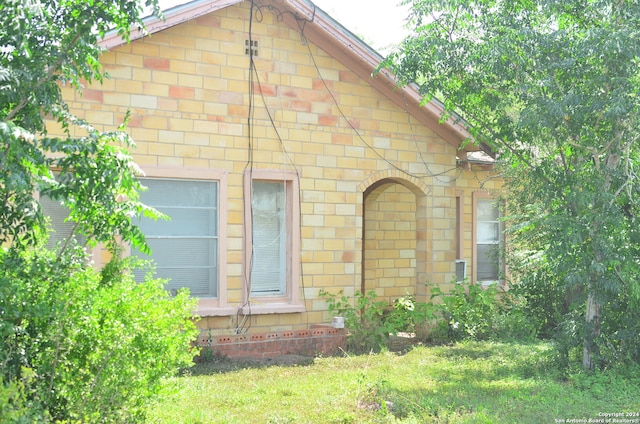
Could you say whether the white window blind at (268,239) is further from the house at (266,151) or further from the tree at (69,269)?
the tree at (69,269)

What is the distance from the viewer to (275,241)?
12.4 metres

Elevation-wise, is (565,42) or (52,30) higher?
(565,42)

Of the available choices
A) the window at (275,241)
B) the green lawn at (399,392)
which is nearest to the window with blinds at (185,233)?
the window at (275,241)

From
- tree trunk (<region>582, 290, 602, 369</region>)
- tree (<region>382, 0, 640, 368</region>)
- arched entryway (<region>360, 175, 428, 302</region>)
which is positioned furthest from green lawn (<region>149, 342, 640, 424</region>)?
arched entryway (<region>360, 175, 428, 302</region>)

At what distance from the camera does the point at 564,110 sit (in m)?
9.64

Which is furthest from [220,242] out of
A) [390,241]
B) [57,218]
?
[390,241]

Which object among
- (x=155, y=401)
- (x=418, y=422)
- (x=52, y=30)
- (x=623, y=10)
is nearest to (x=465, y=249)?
(x=623, y=10)

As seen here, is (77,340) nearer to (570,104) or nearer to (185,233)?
(185,233)

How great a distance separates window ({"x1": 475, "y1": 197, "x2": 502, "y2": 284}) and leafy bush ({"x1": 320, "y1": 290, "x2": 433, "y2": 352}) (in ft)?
10.7

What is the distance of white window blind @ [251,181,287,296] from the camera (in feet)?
39.9

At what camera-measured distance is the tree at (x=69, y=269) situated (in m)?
6.05

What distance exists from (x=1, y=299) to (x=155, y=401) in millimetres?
1821

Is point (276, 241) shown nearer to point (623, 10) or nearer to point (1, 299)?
point (623, 10)

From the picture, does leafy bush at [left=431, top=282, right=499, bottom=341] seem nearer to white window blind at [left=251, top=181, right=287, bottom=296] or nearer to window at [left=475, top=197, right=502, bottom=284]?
window at [left=475, top=197, right=502, bottom=284]
